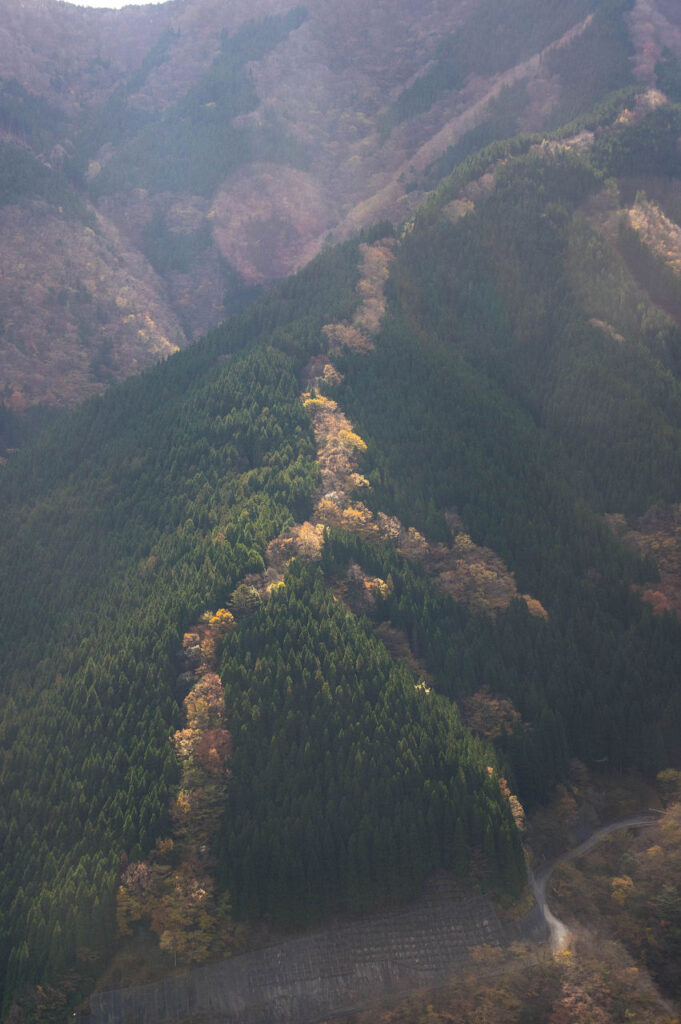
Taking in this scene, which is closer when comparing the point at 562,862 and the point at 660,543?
the point at 562,862

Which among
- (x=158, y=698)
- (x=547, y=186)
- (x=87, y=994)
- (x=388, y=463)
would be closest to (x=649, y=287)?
(x=547, y=186)

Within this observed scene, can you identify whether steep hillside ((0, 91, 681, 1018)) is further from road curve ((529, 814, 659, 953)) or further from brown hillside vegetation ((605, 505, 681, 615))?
road curve ((529, 814, 659, 953))

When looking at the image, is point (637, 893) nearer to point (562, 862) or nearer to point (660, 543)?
point (562, 862)

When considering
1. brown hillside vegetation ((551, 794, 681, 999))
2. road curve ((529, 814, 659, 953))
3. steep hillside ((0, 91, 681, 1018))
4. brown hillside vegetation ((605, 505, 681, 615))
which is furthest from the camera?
brown hillside vegetation ((605, 505, 681, 615))

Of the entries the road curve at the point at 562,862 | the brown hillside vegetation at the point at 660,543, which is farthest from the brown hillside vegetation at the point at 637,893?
the brown hillside vegetation at the point at 660,543

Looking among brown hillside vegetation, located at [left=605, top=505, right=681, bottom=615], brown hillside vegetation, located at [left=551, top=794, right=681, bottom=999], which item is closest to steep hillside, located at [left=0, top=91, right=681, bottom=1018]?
brown hillside vegetation, located at [left=605, top=505, right=681, bottom=615]

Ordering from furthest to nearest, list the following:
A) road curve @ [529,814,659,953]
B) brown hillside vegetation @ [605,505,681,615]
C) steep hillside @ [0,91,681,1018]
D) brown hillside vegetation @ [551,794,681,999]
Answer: brown hillside vegetation @ [605,505,681,615]
steep hillside @ [0,91,681,1018]
road curve @ [529,814,659,953]
brown hillside vegetation @ [551,794,681,999]

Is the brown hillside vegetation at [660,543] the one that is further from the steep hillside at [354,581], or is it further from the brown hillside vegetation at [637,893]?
the brown hillside vegetation at [637,893]

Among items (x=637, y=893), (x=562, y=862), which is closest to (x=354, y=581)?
(x=562, y=862)
